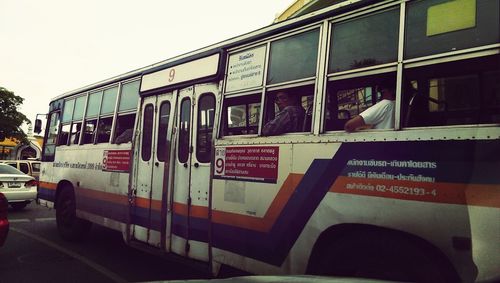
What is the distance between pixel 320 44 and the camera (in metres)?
3.57

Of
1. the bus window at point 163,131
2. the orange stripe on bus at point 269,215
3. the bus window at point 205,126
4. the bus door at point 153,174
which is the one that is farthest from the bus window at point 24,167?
the orange stripe on bus at point 269,215

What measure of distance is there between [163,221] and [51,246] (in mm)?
3301

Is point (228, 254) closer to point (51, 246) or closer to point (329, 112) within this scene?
point (329, 112)

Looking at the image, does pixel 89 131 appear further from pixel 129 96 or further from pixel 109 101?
pixel 129 96

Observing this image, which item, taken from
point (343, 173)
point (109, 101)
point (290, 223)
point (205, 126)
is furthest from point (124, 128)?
point (343, 173)

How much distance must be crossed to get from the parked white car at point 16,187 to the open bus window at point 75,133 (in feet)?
18.2

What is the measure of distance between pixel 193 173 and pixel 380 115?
2.49 m

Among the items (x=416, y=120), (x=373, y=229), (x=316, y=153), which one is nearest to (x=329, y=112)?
(x=316, y=153)

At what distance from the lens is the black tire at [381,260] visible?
105 inches

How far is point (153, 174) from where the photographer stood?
18.2 ft

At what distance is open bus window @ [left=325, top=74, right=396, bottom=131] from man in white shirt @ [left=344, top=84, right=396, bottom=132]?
0.35 ft

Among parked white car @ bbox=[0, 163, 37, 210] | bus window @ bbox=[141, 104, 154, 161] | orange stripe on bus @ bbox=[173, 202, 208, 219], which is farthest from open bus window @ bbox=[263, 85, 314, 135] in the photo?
parked white car @ bbox=[0, 163, 37, 210]

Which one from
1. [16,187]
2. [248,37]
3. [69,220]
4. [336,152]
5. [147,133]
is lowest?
[69,220]

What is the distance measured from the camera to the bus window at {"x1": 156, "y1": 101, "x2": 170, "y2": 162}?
543 centimetres
